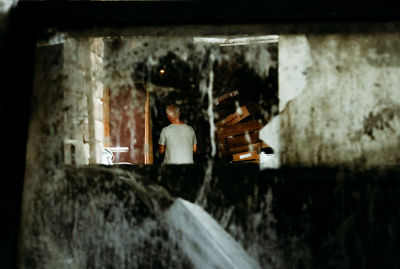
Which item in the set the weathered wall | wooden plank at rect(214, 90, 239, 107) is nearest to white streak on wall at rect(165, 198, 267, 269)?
the weathered wall

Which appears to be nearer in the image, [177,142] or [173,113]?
[177,142]

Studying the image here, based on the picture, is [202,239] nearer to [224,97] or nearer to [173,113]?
[173,113]

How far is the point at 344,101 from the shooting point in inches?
77.7

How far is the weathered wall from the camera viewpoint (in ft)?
6.41

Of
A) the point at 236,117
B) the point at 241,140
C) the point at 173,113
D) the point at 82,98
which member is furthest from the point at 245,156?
the point at 82,98

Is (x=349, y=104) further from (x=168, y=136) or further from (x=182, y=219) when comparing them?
(x=168, y=136)

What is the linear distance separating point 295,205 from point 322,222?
20 cm

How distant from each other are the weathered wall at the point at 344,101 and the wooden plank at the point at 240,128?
392cm

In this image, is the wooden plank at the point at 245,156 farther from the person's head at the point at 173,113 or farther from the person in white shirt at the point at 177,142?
the person's head at the point at 173,113

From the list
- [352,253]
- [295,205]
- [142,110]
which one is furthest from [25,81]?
[142,110]

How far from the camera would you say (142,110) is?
18.1ft

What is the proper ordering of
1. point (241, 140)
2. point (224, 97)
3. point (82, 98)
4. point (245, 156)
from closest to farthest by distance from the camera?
1. point (82, 98)
2. point (224, 97)
3. point (245, 156)
4. point (241, 140)

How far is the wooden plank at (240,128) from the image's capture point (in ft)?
19.7

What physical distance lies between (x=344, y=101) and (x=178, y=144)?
6.16 ft
